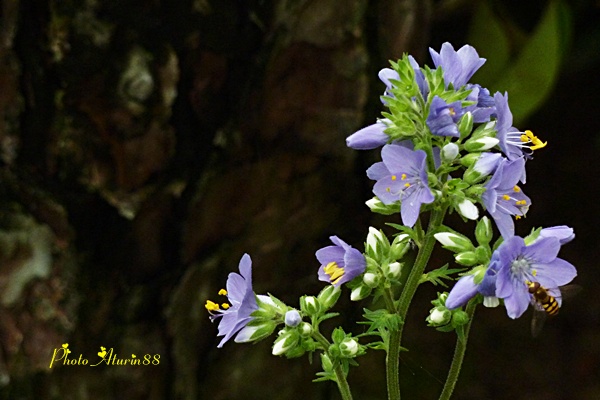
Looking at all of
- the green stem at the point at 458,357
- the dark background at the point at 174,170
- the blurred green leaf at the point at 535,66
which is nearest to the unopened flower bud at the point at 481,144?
the green stem at the point at 458,357

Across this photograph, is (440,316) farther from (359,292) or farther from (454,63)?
(454,63)

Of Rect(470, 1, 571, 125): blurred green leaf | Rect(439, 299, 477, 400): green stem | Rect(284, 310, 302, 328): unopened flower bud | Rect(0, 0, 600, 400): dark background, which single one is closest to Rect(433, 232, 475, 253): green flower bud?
Rect(439, 299, 477, 400): green stem

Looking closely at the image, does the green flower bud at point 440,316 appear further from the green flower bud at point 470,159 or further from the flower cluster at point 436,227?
the green flower bud at point 470,159

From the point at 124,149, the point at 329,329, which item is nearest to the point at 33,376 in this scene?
the point at 124,149

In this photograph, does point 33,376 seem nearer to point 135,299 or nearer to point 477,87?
point 135,299

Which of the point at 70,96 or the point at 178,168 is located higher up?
the point at 70,96

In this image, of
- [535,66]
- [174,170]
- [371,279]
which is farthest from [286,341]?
[535,66]
